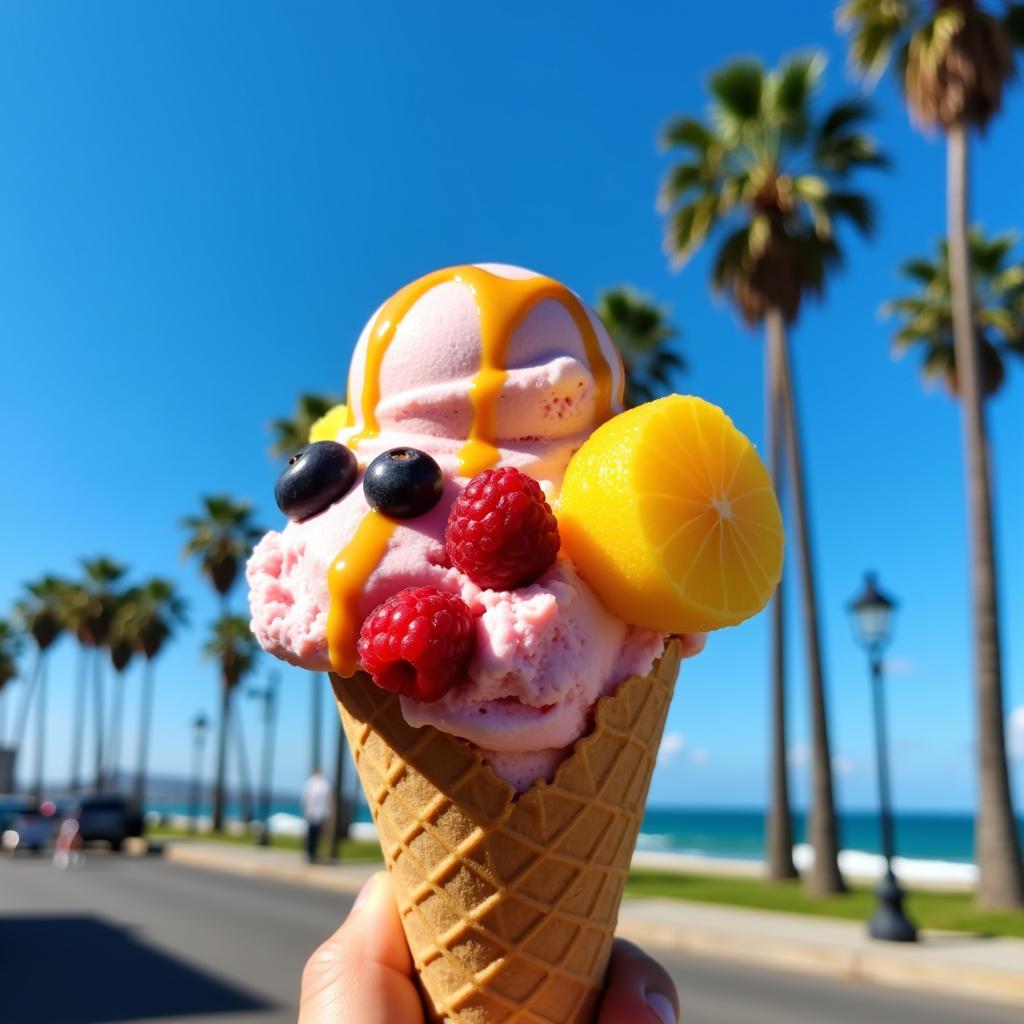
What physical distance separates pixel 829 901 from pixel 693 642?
39.2ft

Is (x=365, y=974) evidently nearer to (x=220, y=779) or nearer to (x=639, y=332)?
(x=639, y=332)

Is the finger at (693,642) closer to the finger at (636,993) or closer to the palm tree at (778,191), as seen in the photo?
the finger at (636,993)

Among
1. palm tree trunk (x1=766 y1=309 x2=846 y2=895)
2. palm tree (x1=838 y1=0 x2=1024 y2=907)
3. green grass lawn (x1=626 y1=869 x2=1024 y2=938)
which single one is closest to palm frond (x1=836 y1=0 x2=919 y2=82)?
palm tree (x1=838 y1=0 x2=1024 y2=907)

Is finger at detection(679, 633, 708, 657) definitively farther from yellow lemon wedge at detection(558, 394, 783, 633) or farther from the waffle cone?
yellow lemon wedge at detection(558, 394, 783, 633)

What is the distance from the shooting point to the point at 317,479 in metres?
2.21

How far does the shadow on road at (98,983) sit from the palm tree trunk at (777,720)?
8.99m

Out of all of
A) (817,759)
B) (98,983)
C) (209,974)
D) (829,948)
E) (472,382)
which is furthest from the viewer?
(817,759)

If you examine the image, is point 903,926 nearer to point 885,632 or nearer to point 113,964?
point 885,632

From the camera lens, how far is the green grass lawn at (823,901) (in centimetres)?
1057

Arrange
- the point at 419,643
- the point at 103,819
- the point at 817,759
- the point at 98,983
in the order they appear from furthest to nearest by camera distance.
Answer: the point at 103,819 → the point at 817,759 → the point at 98,983 → the point at 419,643

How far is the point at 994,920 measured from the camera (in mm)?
10648

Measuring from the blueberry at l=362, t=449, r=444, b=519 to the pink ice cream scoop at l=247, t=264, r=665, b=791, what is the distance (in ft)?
0.13

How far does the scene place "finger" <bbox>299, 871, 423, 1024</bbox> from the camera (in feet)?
6.81

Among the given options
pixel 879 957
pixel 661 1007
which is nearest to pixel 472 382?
pixel 661 1007
